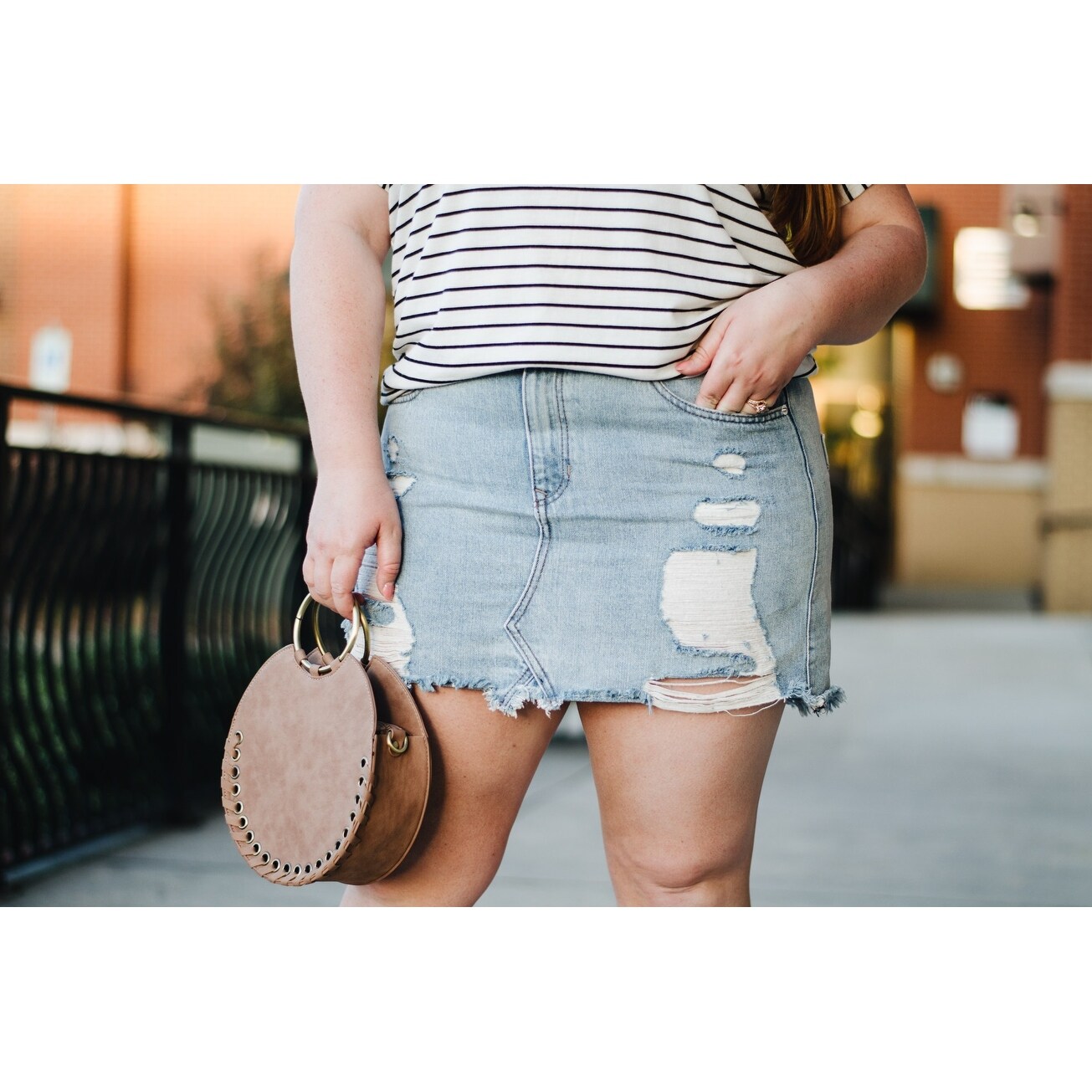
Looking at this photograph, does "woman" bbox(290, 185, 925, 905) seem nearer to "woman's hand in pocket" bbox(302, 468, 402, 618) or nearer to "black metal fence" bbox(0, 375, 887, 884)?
"woman's hand in pocket" bbox(302, 468, 402, 618)

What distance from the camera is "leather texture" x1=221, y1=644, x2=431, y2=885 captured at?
3.79 feet

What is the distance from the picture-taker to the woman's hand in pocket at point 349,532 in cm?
117

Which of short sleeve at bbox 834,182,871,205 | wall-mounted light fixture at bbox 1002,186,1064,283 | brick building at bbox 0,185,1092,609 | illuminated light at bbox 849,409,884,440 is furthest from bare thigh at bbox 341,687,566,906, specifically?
illuminated light at bbox 849,409,884,440

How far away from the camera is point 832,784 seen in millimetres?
4262

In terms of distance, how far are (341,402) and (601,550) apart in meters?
0.28

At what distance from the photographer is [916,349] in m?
16.2

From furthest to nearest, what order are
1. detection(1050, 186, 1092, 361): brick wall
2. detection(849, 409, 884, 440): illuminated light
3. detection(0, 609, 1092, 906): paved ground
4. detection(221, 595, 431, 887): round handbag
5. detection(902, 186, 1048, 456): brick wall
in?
detection(902, 186, 1048, 456): brick wall
detection(849, 409, 884, 440): illuminated light
detection(1050, 186, 1092, 361): brick wall
detection(0, 609, 1092, 906): paved ground
detection(221, 595, 431, 887): round handbag

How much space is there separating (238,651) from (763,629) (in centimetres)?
337

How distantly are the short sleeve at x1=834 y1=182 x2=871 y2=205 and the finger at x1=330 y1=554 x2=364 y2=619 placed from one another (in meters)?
0.62

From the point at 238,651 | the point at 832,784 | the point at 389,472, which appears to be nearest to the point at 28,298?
the point at 238,651

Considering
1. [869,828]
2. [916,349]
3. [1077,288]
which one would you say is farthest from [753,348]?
[916,349]

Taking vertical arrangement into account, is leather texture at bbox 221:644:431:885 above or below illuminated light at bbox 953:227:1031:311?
below
